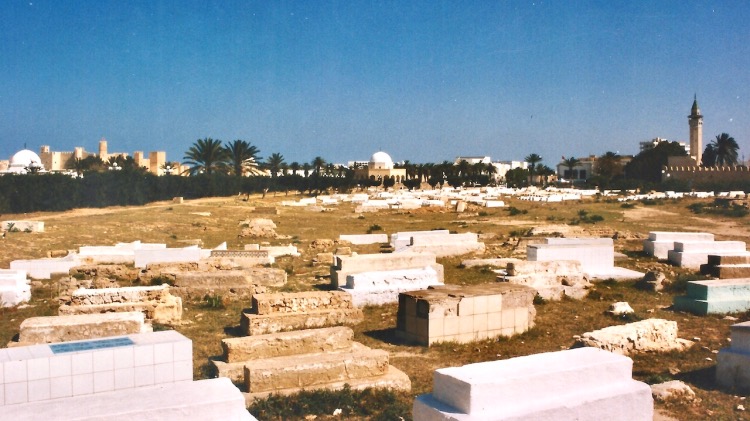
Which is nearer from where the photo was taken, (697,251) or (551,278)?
(551,278)

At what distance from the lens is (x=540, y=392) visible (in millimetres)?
4543

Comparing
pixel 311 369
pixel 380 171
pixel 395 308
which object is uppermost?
pixel 380 171

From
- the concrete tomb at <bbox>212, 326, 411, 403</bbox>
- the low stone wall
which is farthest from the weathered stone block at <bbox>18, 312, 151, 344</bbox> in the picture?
the low stone wall

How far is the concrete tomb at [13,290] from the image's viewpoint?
37.2 ft

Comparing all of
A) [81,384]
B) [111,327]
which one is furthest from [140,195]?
[81,384]

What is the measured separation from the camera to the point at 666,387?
6.56m

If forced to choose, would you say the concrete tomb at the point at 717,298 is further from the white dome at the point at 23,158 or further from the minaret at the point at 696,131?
the minaret at the point at 696,131

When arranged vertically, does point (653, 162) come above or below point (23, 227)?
above

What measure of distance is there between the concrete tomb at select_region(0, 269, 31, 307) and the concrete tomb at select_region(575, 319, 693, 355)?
9614 millimetres

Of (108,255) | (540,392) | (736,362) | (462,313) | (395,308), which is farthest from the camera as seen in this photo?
(108,255)

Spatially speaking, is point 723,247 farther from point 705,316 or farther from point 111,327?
point 111,327

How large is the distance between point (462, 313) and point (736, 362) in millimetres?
3452

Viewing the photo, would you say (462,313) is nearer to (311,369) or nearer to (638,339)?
(638,339)

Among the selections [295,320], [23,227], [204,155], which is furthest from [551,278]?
[204,155]
